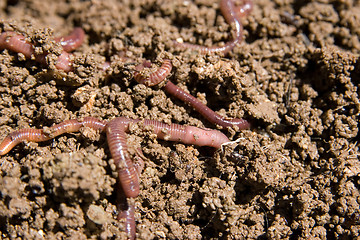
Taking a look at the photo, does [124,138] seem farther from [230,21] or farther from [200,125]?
[230,21]

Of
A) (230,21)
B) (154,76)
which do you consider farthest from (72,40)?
(230,21)

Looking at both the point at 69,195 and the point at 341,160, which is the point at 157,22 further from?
the point at 341,160

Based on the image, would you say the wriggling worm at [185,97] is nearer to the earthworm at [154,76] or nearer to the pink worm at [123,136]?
the earthworm at [154,76]

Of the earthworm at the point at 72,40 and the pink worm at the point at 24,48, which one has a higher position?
the earthworm at the point at 72,40

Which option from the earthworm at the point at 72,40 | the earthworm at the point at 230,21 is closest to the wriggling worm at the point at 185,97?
the earthworm at the point at 230,21

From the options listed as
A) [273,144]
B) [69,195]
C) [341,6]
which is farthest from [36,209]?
[341,6]

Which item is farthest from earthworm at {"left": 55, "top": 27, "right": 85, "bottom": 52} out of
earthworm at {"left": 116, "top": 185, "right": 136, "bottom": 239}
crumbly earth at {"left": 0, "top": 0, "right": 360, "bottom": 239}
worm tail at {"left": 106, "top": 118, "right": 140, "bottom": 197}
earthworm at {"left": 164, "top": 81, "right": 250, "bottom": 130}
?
earthworm at {"left": 116, "top": 185, "right": 136, "bottom": 239}
